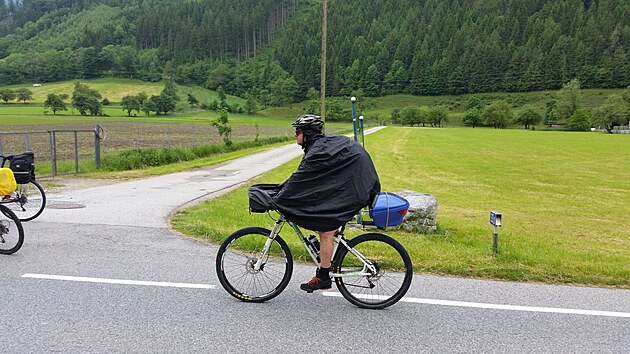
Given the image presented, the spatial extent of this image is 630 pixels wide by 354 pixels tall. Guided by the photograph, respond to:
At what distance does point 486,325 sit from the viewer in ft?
14.3

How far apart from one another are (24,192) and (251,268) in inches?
226

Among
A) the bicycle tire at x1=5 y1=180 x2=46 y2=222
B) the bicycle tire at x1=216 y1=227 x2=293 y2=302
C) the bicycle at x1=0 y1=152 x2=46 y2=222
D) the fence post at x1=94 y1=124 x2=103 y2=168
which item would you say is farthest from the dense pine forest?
the bicycle tire at x1=216 y1=227 x2=293 y2=302

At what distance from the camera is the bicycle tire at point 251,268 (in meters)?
4.95

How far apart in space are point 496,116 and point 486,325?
14890cm

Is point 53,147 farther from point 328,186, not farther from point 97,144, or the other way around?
point 328,186

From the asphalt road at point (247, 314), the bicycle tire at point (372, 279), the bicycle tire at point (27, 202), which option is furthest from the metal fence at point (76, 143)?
the bicycle tire at point (372, 279)

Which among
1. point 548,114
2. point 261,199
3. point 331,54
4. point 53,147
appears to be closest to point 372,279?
point 261,199

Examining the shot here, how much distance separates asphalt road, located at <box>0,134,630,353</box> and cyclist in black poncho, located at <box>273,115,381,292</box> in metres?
0.97

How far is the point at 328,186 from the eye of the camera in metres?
4.48

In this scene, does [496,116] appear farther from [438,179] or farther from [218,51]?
[438,179]

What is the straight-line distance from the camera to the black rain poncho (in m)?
4.47

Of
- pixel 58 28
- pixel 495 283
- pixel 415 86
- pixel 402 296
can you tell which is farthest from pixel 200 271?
pixel 58 28

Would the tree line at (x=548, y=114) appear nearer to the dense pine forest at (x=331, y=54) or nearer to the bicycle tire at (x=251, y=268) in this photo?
the dense pine forest at (x=331, y=54)

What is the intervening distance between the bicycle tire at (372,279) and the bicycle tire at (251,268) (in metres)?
0.59
